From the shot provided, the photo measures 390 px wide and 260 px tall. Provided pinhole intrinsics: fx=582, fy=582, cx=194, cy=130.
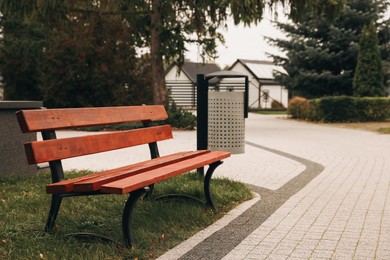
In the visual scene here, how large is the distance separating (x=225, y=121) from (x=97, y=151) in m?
3.44

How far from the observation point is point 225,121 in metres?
8.11

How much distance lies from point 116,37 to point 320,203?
588 inches

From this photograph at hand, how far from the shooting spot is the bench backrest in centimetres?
430

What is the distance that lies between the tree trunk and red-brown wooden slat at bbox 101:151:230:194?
13436mm

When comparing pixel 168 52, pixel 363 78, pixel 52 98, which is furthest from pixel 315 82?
pixel 52 98

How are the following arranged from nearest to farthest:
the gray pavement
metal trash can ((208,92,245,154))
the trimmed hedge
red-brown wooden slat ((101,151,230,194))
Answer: red-brown wooden slat ((101,151,230,194))
the gray pavement
metal trash can ((208,92,245,154))
the trimmed hedge

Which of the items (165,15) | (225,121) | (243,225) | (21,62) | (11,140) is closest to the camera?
(243,225)

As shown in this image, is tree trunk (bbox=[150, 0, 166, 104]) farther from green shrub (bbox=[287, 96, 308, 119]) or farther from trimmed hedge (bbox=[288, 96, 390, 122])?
green shrub (bbox=[287, 96, 308, 119])

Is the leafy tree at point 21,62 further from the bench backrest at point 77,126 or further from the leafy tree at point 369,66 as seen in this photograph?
the bench backrest at point 77,126

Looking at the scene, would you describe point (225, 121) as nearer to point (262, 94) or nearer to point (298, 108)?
point (298, 108)

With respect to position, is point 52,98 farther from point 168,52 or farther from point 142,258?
point 142,258

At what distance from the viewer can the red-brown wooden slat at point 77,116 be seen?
4340 mm

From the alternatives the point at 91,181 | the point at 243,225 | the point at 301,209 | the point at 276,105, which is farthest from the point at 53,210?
the point at 276,105

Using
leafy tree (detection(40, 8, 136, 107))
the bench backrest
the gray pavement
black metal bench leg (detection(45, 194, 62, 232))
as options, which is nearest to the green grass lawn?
black metal bench leg (detection(45, 194, 62, 232))
